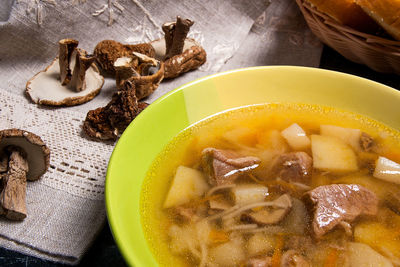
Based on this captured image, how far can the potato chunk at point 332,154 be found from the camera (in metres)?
1.54

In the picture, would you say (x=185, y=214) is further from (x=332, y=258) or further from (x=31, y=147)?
(x=31, y=147)

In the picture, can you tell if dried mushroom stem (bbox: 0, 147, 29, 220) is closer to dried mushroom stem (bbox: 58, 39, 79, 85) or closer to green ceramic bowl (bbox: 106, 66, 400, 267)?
green ceramic bowl (bbox: 106, 66, 400, 267)

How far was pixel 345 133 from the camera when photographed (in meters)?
1.66

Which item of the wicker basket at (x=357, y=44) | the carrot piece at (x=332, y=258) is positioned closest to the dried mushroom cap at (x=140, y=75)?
the wicker basket at (x=357, y=44)

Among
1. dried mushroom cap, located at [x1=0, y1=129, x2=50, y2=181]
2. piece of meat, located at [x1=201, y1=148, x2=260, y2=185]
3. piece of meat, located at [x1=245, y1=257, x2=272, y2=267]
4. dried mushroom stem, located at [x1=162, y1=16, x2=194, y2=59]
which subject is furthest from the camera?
dried mushroom stem, located at [x1=162, y1=16, x2=194, y2=59]

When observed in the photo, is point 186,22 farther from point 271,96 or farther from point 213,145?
point 213,145

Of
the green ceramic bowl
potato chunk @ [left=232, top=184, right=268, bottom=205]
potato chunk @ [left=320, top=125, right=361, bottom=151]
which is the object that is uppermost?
the green ceramic bowl

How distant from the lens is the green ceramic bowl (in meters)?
1.43

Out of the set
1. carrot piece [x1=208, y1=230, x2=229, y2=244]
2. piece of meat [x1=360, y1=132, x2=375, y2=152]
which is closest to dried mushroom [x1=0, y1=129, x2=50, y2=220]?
carrot piece [x1=208, y1=230, x2=229, y2=244]

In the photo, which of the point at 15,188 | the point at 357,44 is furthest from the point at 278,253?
the point at 357,44

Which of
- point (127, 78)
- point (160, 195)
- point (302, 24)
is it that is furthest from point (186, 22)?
point (160, 195)

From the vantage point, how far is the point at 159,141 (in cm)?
161

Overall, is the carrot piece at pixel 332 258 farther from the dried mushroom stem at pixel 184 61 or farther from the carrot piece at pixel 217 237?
the dried mushroom stem at pixel 184 61

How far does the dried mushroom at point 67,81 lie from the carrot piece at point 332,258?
1417 mm
